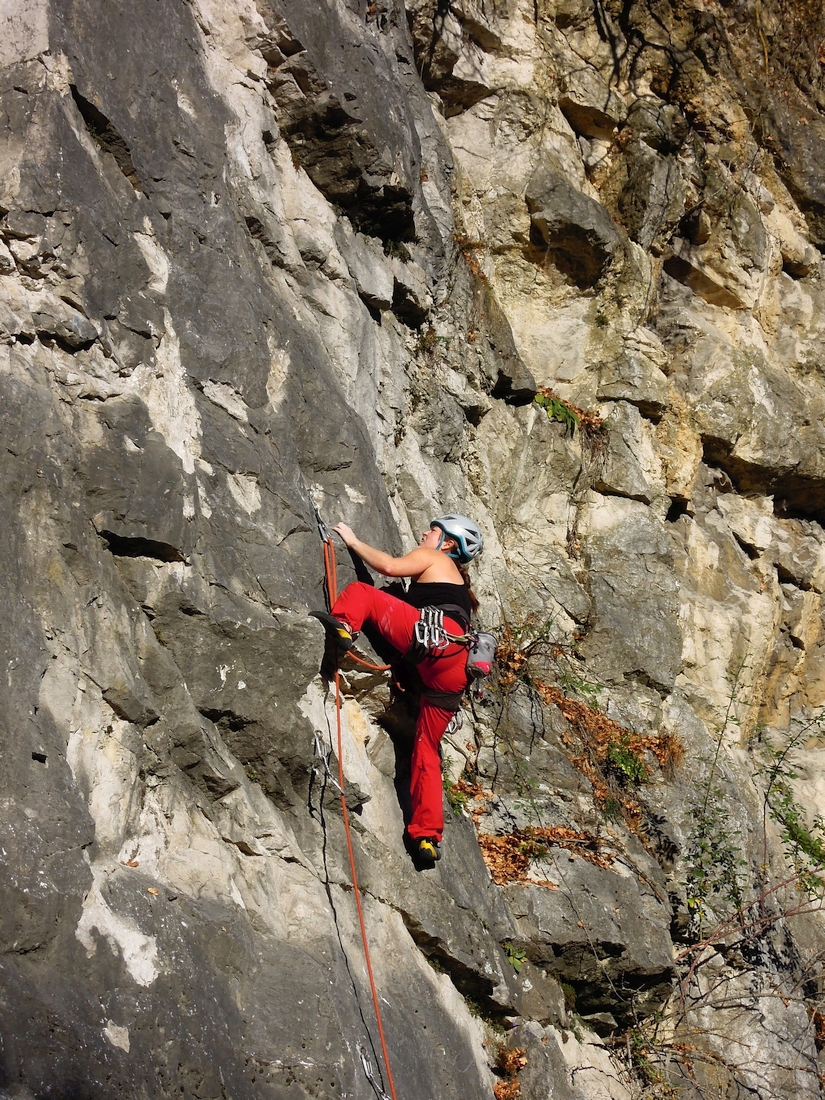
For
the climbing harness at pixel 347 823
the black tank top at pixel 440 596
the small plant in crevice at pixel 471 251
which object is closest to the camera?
the climbing harness at pixel 347 823

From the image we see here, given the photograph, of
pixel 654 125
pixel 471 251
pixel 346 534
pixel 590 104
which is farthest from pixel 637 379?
pixel 346 534

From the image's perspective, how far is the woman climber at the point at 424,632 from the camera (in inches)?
247

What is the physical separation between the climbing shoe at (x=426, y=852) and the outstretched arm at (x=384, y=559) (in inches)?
68.0

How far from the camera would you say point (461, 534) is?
747cm

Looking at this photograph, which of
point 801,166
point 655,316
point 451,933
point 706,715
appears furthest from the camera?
point 801,166

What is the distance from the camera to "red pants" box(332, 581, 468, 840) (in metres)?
6.27

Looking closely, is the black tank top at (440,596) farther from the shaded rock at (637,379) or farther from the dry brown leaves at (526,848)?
the shaded rock at (637,379)

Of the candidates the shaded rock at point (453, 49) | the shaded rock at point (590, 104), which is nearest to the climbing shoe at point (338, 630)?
the shaded rock at point (453, 49)

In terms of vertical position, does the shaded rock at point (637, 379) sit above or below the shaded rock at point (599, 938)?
above

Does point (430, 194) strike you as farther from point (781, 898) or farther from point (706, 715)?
point (781, 898)

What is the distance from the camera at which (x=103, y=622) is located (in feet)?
15.6

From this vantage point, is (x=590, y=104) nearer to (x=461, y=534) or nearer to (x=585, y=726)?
(x=461, y=534)

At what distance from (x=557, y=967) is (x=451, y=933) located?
143 centimetres

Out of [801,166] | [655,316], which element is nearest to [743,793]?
[655,316]
